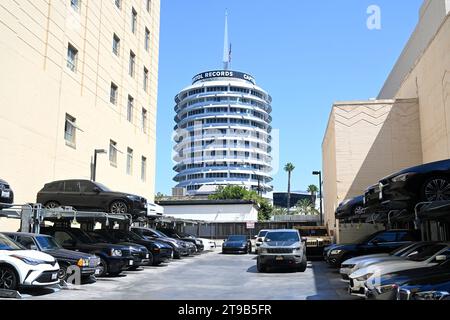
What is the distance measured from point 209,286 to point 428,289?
8.35 meters

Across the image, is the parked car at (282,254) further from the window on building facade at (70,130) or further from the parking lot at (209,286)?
the window on building facade at (70,130)

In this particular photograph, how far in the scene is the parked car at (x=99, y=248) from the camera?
51.2 ft

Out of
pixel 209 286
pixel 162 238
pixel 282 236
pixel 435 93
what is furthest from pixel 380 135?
pixel 209 286

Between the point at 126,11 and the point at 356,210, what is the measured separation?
20.1 m

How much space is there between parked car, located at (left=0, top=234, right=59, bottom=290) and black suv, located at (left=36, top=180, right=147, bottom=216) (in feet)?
22.6

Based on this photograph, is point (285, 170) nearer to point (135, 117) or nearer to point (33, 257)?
point (135, 117)

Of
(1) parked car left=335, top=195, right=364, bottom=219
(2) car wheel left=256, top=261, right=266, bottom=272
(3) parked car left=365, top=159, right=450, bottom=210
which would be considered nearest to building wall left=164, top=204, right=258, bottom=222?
(1) parked car left=335, top=195, right=364, bottom=219

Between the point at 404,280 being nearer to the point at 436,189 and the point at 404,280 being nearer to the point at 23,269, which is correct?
the point at 436,189

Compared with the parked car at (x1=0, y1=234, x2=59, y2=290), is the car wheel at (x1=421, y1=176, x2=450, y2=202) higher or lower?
higher

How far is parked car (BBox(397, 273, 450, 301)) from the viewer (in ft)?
21.6

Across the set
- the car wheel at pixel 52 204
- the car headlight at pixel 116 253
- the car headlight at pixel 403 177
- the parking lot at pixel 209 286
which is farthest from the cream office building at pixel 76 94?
the car headlight at pixel 403 177

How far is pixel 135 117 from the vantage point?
33469mm

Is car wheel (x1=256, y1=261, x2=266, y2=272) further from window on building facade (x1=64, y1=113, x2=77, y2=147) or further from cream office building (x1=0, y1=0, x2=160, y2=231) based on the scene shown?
window on building facade (x1=64, y1=113, x2=77, y2=147)

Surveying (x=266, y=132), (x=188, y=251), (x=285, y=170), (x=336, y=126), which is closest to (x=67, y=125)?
(x=188, y=251)
